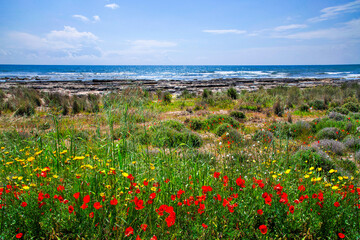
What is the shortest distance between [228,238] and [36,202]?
1881 millimetres

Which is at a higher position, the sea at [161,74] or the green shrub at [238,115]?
the sea at [161,74]

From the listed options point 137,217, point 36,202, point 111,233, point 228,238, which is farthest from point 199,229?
point 36,202

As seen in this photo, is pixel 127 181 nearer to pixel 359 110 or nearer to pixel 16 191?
pixel 16 191

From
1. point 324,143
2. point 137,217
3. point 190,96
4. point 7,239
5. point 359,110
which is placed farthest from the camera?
point 190,96

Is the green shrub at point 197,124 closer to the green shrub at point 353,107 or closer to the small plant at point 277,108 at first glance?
the small plant at point 277,108

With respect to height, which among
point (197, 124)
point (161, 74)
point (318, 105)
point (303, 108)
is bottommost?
point (197, 124)

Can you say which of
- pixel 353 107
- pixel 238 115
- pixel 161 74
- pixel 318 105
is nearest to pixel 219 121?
pixel 238 115

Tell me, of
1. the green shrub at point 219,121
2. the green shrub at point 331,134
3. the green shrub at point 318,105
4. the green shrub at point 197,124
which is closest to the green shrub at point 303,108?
the green shrub at point 318,105

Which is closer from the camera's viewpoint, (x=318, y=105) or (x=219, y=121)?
(x=219, y=121)

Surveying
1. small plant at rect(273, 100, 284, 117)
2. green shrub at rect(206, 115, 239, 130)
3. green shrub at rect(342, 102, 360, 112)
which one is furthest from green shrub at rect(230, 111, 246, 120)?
green shrub at rect(342, 102, 360, 112)

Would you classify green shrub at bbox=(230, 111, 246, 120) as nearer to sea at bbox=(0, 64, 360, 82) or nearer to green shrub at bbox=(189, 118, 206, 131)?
green shrub at bbox=(189, 118, 206, 131)

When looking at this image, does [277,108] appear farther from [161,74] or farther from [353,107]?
[161,74]

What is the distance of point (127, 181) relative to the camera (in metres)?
2.52

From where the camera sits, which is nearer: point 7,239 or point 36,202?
point 7,239
